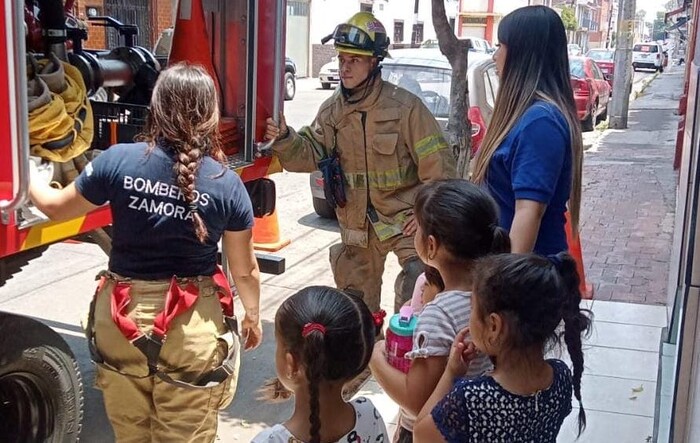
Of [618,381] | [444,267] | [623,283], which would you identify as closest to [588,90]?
[623,283]

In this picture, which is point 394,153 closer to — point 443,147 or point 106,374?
point 443,147

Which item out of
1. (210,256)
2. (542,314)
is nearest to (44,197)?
(210,256)

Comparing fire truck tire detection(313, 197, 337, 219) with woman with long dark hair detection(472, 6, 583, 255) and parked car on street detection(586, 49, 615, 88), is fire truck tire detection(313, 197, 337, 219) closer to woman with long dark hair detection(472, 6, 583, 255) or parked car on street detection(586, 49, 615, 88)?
woman with long dark hair detection(472, 6, 583, 255)

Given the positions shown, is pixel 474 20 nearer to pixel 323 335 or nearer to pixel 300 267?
pixel 300 267

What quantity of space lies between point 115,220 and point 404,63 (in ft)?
19.0

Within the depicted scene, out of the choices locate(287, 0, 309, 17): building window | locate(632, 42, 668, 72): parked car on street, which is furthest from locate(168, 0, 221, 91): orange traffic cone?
locate(632, 42, 668, 72): parked car on street

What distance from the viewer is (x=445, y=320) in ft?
7.14

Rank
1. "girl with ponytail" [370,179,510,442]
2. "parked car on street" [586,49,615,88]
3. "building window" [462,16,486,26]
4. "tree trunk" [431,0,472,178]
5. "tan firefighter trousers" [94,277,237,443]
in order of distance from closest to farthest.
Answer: "girl with ponytail" [370,179,510,442], "tan firefighter trousers" [94,277,237,443], "tree trunk" [431,0,472,178], "parked car on street" [586,49,615,88], "building window" [462,16,486,26]

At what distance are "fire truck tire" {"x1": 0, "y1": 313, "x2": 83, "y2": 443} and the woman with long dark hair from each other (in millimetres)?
1701

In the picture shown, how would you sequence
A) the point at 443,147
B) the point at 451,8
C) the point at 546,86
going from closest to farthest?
the point at 546,86, the point at 443,147, the point at 451,8

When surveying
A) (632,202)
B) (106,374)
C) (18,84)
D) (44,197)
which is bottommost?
(632,202)

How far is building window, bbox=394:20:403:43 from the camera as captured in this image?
117ft

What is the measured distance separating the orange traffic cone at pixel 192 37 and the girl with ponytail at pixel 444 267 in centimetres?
216

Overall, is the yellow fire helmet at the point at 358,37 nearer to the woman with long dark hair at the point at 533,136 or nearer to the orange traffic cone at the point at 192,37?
the orange traffic cone at the point at 192,37
